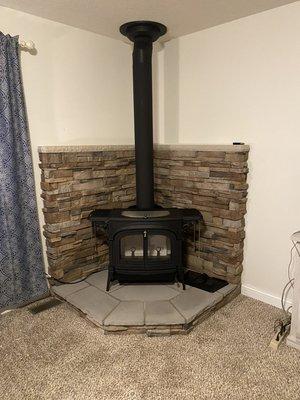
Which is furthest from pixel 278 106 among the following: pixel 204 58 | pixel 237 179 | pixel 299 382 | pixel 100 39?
pixel 299 382

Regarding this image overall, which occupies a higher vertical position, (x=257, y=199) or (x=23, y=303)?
(x=257, y=199)

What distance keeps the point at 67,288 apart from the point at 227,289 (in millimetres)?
1346

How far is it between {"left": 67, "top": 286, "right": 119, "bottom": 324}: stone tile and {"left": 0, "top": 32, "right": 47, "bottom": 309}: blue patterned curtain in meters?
0.38

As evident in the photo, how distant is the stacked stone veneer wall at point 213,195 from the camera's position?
8.16 ft

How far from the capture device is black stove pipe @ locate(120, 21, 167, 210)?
2.43 metres

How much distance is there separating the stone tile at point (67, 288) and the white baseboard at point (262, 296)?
54.7 inches

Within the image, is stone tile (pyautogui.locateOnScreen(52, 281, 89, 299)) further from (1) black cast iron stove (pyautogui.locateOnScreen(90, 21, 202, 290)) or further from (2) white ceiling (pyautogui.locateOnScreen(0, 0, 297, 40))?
(2) white ceiling (pyautogui.locateOnScreen(0, 0, 297, 40))

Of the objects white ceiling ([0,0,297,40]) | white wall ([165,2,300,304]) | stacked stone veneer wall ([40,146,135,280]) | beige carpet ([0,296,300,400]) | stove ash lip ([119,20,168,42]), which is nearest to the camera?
beige carpet ([0,296,300,400])

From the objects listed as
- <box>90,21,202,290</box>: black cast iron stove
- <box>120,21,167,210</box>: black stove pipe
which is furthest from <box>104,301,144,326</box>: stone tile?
<box>120,21,167,210</box>: black stove pipe

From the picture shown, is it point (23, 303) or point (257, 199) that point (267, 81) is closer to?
point (257, 199)

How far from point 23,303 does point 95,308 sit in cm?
67

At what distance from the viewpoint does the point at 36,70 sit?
2359 mm

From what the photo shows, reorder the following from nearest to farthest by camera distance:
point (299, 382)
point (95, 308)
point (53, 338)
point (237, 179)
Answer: point (299, 382) → point (53, 338) → point (95, 308) → point (237, 179)

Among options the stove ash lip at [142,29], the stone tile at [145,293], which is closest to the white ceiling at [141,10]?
the stove ash lip at [142,29]
